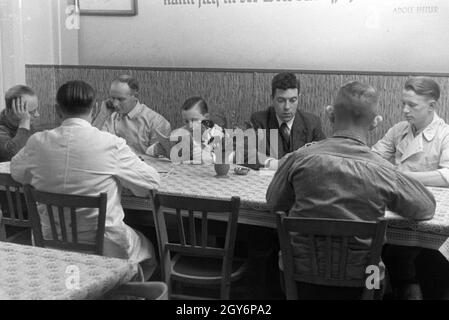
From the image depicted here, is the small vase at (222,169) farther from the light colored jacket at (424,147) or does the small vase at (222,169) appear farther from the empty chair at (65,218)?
the light colored jacket at (424,147)

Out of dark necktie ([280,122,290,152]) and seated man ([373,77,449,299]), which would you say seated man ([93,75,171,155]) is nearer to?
dark necktie ([280,122,290,152])

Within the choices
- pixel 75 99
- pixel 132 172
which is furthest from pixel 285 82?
pixel 75 99

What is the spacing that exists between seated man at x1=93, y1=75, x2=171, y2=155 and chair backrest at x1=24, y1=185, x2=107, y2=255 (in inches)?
64.9

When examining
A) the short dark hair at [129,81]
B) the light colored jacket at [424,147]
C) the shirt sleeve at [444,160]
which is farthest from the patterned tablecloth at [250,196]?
the short dark hair at [129,81]

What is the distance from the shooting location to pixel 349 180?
2262mm

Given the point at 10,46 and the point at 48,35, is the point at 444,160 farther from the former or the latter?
the point at 10,46

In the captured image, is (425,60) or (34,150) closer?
(34,150)

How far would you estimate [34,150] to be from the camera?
2.80 meters

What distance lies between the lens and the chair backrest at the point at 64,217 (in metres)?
2.54

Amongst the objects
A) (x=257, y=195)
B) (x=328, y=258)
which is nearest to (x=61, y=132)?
(x=257, y=195)

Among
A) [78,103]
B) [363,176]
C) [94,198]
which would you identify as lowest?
[94,198]

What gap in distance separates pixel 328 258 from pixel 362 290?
0.70 feet

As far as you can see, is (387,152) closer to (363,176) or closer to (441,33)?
(441,33)

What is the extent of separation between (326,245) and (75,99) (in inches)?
54.0
